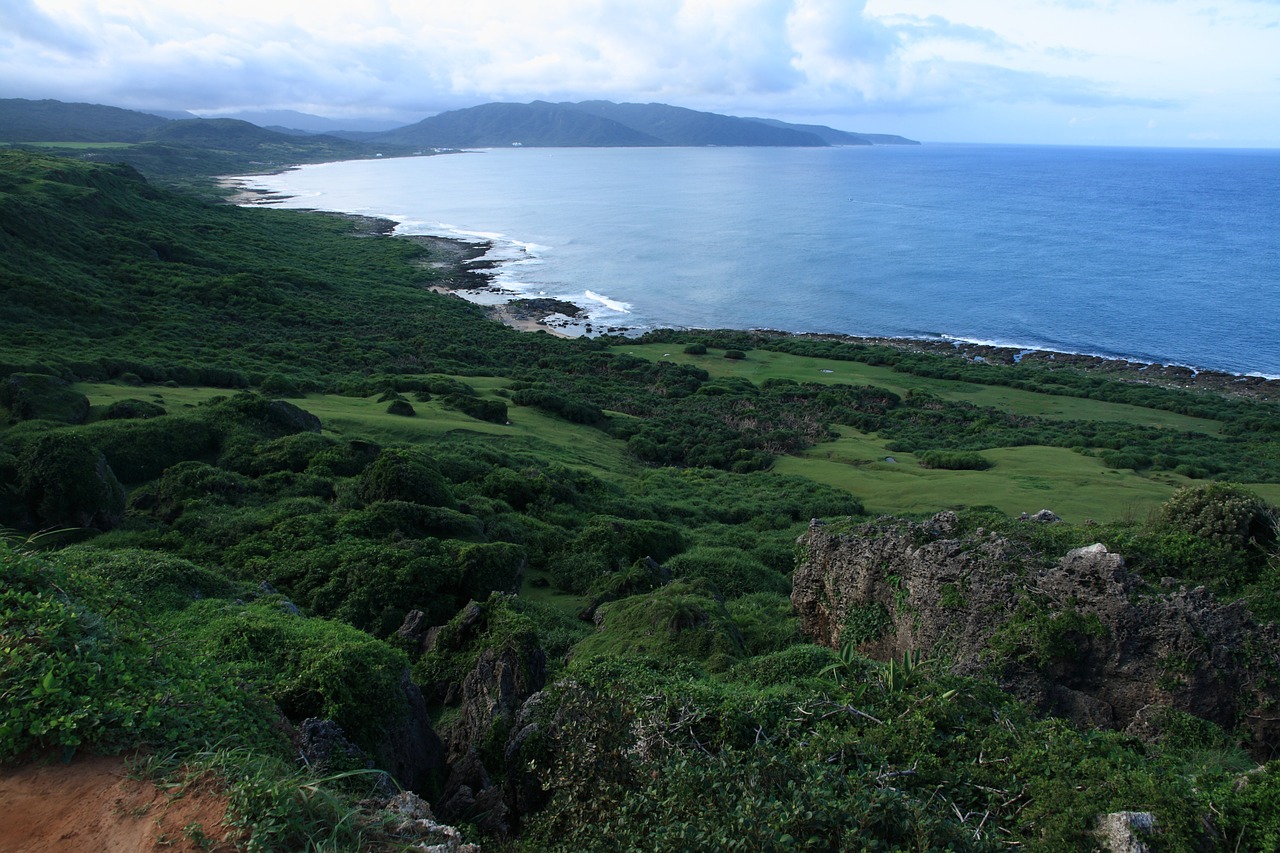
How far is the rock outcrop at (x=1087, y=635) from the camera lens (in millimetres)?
9531

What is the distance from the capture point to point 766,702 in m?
8.20

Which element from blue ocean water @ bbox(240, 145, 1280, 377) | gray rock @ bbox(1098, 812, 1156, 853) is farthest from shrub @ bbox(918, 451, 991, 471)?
blue ocean water @ bbox(240, 145, 1280, 377)

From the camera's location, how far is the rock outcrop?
375 inches

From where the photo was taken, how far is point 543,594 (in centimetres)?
1702

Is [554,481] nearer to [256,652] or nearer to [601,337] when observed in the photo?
[256,652]

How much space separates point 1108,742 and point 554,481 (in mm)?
18865

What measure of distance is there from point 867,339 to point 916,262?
3412cm

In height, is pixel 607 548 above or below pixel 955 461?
above

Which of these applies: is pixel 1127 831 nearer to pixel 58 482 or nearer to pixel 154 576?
pixel 154 576

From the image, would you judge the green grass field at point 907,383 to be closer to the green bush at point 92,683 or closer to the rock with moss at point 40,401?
the rock with moss at point 40,401

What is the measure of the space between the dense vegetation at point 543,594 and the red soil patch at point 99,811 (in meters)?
0.22

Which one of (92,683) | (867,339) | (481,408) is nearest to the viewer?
(92,683)

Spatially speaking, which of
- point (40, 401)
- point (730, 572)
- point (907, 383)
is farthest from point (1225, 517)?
point (907, 383)

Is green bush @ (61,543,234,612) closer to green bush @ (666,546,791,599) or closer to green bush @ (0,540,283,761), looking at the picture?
green bush @ (0,540,283,761)
